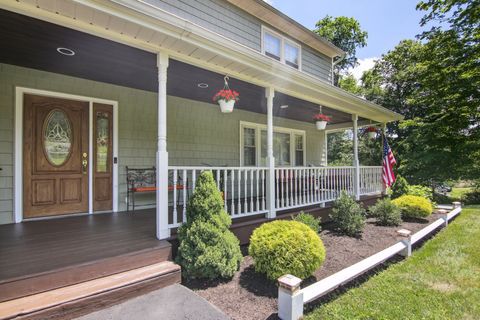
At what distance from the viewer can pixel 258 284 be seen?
10.3ft

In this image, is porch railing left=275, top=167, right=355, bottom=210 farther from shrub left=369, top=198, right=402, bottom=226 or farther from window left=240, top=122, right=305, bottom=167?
window left=240, top=122, right=305, bottom=167

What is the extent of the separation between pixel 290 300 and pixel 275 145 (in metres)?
6.45

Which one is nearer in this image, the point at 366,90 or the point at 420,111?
the point at 420,111

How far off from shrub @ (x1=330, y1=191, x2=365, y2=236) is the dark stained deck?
11.7 ft

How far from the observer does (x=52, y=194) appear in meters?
4.41

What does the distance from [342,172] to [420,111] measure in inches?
512

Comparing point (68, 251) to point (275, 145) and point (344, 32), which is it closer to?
→ point (275, 145)

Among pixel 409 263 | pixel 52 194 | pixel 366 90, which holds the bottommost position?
pixel 409 263

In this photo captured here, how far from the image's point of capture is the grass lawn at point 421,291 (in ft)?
8.70

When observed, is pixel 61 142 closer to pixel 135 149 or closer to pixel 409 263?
pixel 135 149

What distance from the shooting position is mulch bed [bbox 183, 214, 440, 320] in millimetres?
2635

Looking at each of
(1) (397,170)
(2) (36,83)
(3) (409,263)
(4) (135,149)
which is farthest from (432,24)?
(2) (36,83)

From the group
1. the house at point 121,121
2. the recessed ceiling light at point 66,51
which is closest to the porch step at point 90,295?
the house at point 121,121

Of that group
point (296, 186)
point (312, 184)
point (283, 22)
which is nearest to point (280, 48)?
point (283, 22)
